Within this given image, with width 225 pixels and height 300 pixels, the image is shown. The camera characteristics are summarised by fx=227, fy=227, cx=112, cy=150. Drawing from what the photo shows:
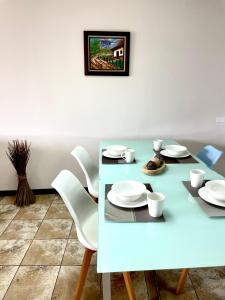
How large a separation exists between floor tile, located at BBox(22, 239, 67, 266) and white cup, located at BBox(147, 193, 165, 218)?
1.12 meters

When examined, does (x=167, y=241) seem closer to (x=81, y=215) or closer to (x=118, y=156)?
(x=81, y=215)

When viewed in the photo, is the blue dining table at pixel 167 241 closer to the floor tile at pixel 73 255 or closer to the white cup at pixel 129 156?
the white cup at pixel 129 156

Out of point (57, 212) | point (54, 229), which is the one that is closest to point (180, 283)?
point (54, 229)

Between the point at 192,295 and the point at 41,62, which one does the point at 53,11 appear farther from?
the point at 192,295

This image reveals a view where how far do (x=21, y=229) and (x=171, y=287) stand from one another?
4.81 ft

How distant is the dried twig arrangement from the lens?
2.57 meters

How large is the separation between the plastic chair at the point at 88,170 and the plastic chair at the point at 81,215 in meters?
0.35

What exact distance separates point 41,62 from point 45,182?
1.44m

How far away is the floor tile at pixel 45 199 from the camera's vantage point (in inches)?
108

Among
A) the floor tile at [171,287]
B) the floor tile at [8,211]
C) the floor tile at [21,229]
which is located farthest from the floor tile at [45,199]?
the floor tile at [171,287]

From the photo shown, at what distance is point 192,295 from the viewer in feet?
5.06

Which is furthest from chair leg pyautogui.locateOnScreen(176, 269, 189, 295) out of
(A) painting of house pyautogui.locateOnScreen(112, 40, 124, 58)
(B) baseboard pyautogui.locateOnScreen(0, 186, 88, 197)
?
(A) painting of house pyautogui.locateOnScreen(112, 40, 124, 58)

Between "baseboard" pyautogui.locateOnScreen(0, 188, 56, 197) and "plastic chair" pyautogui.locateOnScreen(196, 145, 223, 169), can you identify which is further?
"baseboard" pyautogui.locateOnScreen(0, 188, 56, 197)

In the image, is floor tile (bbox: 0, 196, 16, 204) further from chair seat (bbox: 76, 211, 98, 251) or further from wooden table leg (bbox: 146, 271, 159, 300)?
wooden table leg (bbox: 146, 271, 159, 300)
